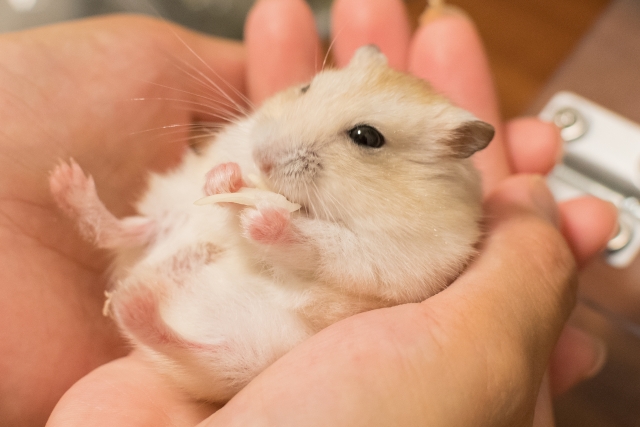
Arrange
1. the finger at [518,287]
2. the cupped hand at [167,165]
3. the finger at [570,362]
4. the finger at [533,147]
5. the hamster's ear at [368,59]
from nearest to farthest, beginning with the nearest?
the cupped hand at [167,165], the finger at [518,287], the hamster's ear at [368,59], the finger at [570,362], the finger at [533,147]

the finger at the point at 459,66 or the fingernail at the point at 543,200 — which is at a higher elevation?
the finger at the point at 459,66

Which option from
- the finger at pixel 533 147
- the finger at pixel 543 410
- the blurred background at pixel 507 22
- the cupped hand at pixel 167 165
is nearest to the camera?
the cupped hand at pixel 167 165

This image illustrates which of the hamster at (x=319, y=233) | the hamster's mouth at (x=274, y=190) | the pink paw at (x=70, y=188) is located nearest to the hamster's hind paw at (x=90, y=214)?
the pink paw at (x=70, y=188)

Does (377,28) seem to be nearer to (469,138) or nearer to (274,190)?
(469,138)

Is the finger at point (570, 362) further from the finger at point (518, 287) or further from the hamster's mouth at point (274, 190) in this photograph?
the hamster's mouth at point (274, 190)

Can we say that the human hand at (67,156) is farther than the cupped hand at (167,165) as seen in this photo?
Yes

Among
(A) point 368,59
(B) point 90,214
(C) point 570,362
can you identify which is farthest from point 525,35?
(B) point 90,214
